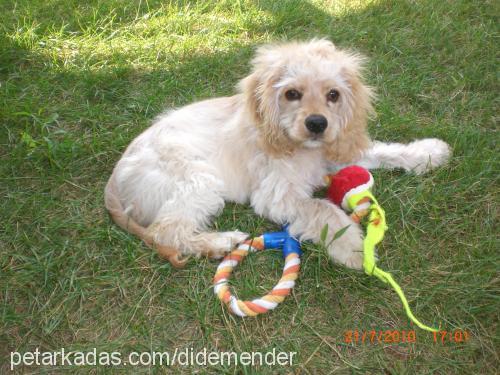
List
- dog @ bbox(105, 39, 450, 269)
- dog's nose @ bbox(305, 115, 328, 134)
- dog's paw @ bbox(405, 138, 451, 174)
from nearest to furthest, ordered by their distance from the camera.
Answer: dog's nose @ bbox(305, 115, 328, 134), dog @ bbox(105, 39, 450, 269), dog's paw @ bbox(405, 138, 451, 174)

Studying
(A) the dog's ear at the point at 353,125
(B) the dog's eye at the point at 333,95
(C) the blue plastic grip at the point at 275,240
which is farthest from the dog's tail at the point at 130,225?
(B) the dog's eye at the point at 333,95

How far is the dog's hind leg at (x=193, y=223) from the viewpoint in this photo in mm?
2787

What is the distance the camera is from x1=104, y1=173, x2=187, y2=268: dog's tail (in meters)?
2.74

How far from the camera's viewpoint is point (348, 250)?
8.61ft

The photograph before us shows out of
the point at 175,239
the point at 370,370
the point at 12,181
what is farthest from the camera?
the point at 12,181

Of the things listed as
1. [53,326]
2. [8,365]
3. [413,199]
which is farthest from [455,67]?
[8,365]

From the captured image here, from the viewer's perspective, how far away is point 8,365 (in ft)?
7.79

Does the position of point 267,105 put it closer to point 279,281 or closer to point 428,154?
point 279,281

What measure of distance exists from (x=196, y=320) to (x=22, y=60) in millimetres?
3476

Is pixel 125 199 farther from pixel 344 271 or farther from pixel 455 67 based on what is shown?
pixel 455 67
